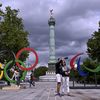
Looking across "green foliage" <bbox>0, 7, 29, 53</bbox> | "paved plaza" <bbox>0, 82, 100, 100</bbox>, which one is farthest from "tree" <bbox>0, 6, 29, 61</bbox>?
"paved plaza" <bbox>0, 82, 100, 100</bbox>

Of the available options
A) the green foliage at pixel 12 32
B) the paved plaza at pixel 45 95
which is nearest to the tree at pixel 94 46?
the green foliage at pixel 12 32

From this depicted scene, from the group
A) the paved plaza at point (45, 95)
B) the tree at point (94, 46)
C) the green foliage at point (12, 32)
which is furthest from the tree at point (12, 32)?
the paved plaza at point (45, 95)

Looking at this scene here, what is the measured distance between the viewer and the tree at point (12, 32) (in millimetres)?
53641

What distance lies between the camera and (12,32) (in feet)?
179

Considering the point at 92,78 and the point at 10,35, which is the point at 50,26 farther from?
the point at 10,35

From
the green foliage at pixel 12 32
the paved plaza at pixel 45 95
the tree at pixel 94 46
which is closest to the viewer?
the paved plaza at pixel 45 95

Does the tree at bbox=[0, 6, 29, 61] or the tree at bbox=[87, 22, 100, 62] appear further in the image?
the tree at bbox=[0, 6, 29, 61]

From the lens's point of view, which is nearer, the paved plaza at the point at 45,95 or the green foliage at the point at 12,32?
the paved plaza at the point at 45,95

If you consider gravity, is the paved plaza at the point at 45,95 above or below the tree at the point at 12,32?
below

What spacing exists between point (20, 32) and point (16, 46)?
2350mm

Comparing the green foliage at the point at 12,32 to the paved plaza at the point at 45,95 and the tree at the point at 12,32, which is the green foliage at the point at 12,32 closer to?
the tree at the point at 12,32

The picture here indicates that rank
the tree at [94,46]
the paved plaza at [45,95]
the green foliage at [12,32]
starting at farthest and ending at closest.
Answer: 1. the green foliage at [12,32]
2. the tree at [94,46]
3. the paved plaza at [45,95]

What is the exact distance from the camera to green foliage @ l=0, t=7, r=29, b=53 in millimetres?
53625

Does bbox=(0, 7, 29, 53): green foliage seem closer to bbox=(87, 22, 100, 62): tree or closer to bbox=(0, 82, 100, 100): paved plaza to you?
bbox=(87, 22, 100, 62): tree
